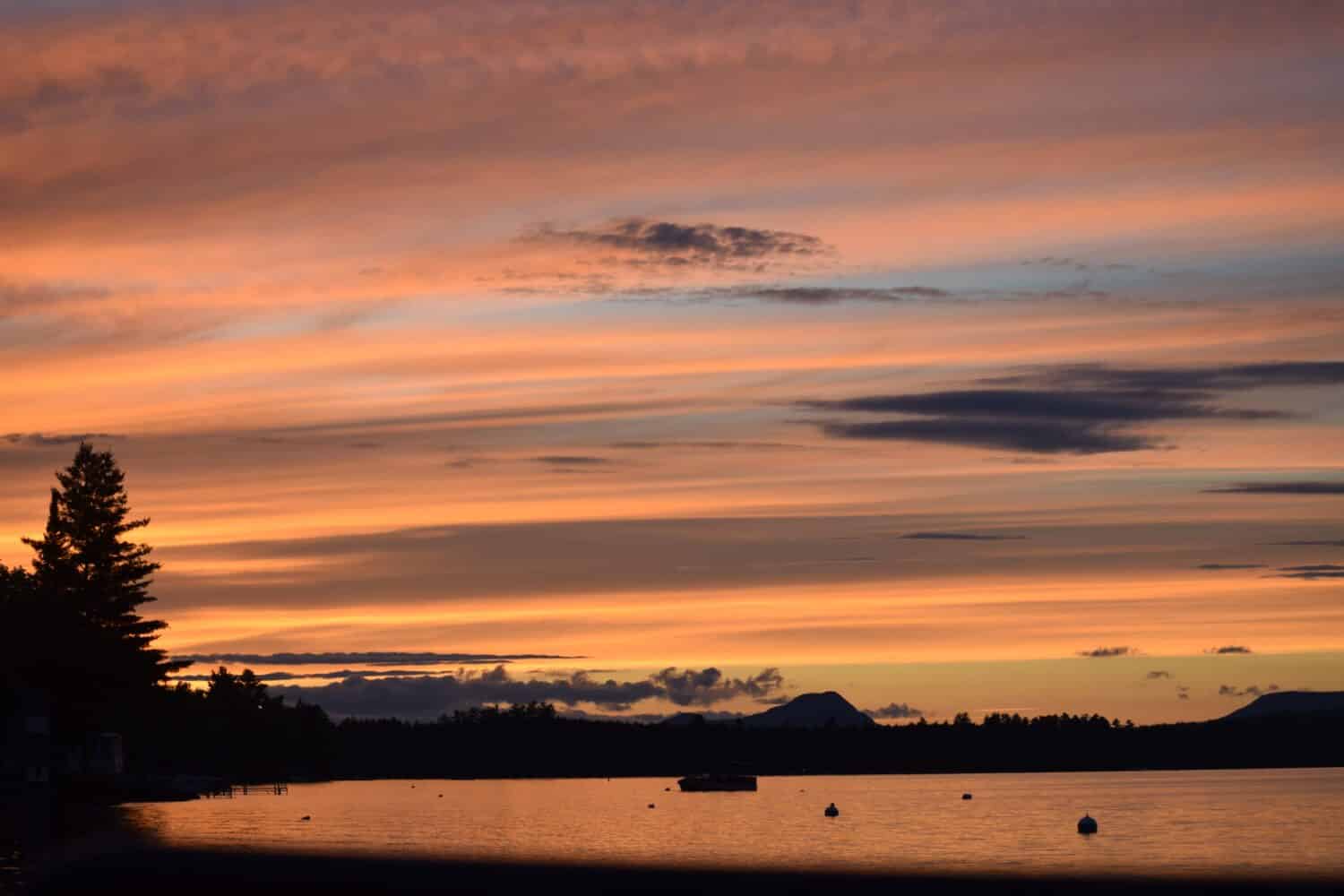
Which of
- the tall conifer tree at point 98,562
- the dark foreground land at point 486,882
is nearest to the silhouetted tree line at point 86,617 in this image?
the tall conifer tree at point 98,562

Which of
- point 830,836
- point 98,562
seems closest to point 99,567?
point 98,562

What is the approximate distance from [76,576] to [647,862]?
6917 cm

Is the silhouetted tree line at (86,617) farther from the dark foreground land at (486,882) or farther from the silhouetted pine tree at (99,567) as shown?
the dark foreground land at (486,882)

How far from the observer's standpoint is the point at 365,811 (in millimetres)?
179250

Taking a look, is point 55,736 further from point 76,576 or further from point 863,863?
point 863,863

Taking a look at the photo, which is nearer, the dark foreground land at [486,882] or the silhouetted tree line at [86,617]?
the dark foreground land at [486,882]

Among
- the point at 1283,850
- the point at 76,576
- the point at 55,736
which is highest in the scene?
the point at 76,576

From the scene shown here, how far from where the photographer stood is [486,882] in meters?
77.2

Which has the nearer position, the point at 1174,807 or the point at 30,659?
the point at 30,659

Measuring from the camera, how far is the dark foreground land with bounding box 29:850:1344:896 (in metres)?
70.7

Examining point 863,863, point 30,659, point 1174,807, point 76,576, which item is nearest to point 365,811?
point 76,576

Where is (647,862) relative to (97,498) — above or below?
below

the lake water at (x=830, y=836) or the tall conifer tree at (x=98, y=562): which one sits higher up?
the tall conifer tree at (x=98, y=562)

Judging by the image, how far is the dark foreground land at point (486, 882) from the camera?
70.7 m
